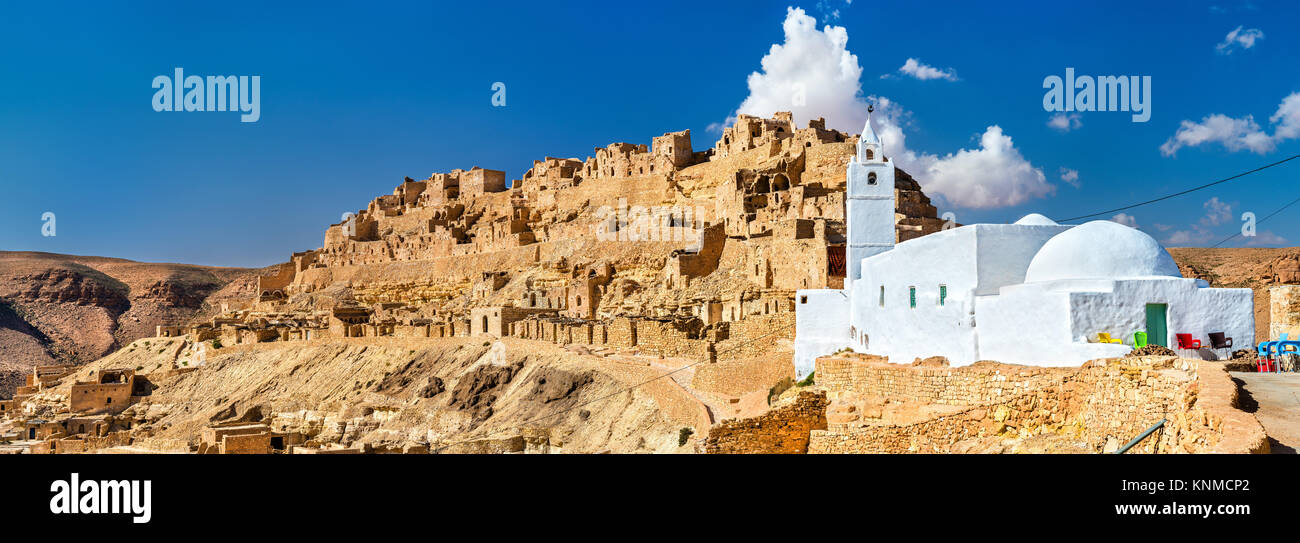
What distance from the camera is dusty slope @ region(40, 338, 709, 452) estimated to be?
22453 mm

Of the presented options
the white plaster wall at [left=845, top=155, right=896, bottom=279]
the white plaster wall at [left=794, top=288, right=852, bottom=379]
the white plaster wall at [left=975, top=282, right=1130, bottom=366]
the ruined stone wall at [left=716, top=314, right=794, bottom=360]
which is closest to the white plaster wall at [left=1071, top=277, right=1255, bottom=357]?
the white plaster wall at [left=975, top=282, right=1130, bottom=366]

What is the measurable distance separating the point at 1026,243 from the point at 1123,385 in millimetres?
4295

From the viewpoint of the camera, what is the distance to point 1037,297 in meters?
13.7

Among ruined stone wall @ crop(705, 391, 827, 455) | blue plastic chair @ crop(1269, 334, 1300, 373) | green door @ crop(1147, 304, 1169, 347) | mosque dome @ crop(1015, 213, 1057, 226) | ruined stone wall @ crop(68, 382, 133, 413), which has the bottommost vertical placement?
ruined stone wall @ crop(68, 382, 133, 413)

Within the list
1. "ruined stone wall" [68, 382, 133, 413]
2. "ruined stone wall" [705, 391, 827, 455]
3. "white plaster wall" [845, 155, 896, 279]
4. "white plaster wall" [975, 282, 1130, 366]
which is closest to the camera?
"white plaster wall" [975, 282, 1130, 366]

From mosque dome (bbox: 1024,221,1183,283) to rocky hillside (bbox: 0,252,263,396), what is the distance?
77.7m

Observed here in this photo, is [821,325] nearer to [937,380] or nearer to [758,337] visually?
[758,337]

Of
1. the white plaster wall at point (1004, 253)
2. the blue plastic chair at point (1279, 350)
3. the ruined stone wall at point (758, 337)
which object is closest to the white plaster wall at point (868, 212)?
the ruined stone wall at point (758, 337)

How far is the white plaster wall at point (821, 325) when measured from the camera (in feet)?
71.1

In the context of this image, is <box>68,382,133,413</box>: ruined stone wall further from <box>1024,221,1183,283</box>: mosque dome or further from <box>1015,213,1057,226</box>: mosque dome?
<box>1024,221,1183,283</box>: mosque dome

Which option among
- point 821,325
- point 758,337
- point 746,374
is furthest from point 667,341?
point 821,325

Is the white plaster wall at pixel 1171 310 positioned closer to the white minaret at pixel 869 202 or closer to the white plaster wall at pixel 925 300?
the white plaster wall at pixel 925 300

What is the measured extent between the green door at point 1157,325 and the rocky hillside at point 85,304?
7890 cm

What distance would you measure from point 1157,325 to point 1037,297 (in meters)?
1.62
